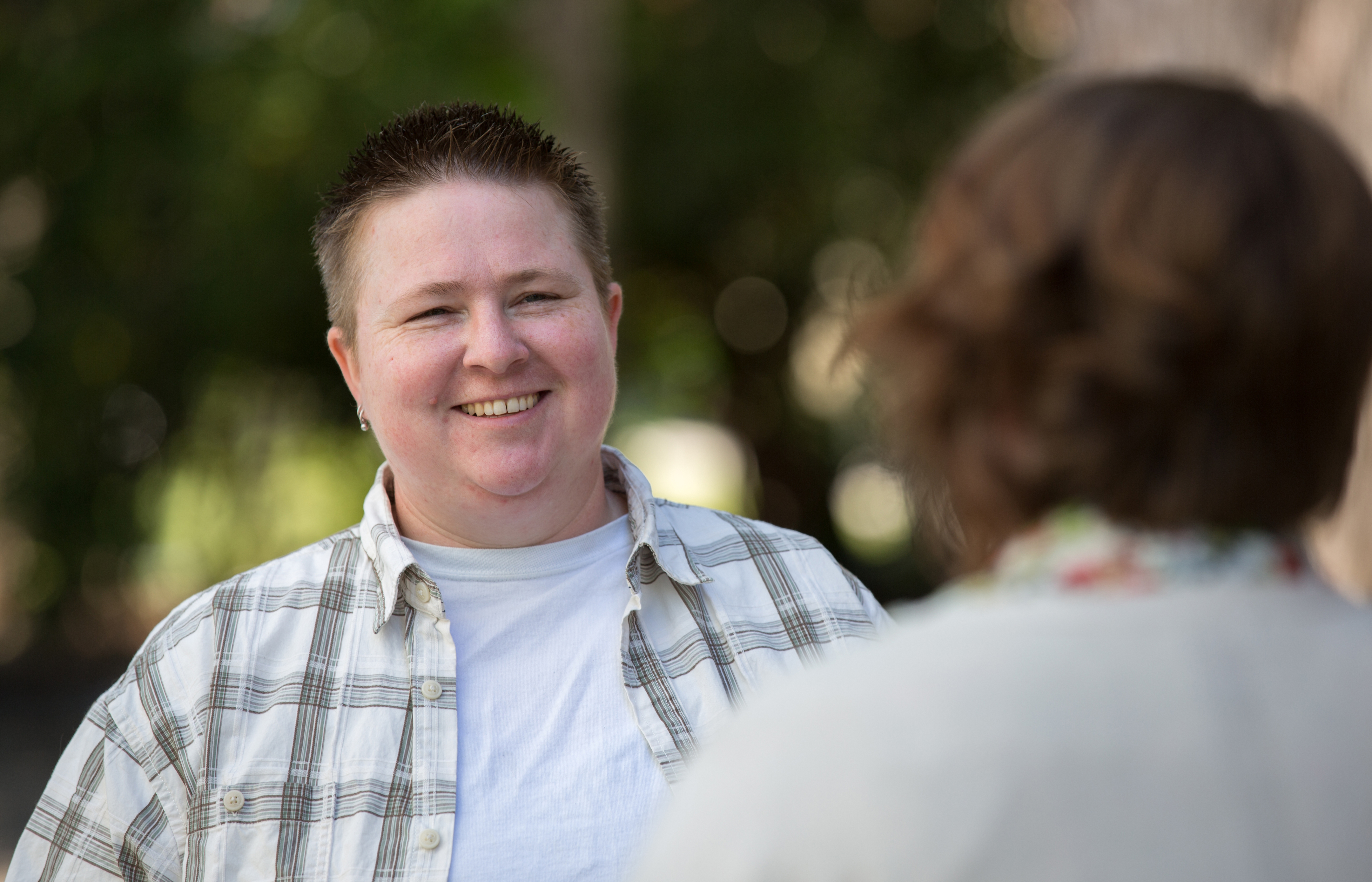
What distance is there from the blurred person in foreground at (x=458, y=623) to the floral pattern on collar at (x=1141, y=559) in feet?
3.53

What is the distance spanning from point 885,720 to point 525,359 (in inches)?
50.4

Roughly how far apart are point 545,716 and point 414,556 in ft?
1.20

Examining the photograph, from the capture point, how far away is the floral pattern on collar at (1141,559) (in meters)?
0.88

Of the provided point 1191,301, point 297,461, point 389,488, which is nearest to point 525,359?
point 389,488

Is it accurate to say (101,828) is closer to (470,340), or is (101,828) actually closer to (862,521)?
(470,340)

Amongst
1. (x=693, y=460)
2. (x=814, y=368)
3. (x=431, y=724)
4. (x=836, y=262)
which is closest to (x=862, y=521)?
(x=814, y=368)

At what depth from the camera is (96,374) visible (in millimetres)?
6867

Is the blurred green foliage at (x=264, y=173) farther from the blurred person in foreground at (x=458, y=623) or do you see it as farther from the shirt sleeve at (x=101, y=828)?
the shirt sleeve at (x=101, y=828)

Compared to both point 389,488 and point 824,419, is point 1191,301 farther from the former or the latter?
point 824,419

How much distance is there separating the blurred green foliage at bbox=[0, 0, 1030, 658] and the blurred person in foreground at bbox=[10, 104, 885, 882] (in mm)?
3708

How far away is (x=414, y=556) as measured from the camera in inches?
80.8

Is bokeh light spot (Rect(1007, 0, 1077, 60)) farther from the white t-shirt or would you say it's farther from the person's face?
the white t-shirt

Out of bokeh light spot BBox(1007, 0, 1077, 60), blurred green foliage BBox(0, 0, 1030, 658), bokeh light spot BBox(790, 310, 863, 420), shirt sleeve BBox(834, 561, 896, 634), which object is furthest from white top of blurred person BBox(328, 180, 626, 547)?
bokeh light spot BBox(1007, 0, 1077, 60)

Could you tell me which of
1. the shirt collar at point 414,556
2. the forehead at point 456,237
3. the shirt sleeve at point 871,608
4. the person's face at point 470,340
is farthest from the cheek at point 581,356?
the shirt sleeve at point 871,608
